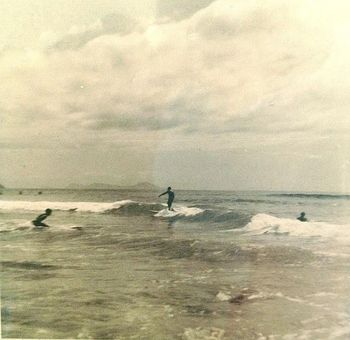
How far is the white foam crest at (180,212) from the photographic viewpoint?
1442 millimetres

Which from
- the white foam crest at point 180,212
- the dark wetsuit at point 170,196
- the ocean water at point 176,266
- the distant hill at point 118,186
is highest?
the distant hill at point 118,186

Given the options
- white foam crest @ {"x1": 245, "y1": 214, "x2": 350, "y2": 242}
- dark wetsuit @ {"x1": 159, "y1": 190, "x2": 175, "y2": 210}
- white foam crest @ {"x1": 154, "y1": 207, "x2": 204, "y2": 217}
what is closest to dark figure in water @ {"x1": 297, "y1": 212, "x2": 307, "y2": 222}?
white foam crest @ {"x1": 245, "y1": 214, "x2": 350, "y2": 242}

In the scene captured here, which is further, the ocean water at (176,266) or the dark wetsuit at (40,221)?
the dark wetsuit at (40,221)

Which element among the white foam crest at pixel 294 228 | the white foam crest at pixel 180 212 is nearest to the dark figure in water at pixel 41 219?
the white foam crest at pixel 180 212

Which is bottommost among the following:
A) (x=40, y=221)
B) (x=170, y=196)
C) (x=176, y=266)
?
(x=176, y=266)

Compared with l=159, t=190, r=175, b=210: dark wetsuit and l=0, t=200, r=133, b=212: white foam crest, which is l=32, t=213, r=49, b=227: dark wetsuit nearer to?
l=0, t=200, r=133, b=212: white foam crest

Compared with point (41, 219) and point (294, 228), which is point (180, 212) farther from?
point (41, 219)

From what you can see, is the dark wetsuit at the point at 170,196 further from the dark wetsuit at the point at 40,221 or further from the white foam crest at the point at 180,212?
the dark wetsuit at the point at 40,221

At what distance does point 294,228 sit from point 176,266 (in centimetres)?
41

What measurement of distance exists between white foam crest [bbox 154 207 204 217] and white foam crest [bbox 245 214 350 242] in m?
0.17

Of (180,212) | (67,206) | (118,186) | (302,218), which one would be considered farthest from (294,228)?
(67,206)

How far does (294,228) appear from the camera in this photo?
4.68ft

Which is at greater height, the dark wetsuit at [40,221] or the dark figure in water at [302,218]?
the dark figure in water at [302,218]

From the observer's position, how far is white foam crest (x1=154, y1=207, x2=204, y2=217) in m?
1.44
